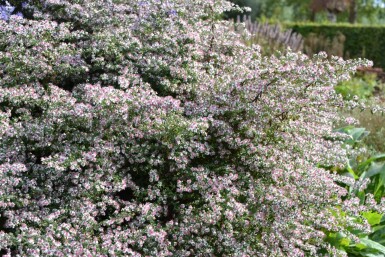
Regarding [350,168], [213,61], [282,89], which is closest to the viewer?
[282,89]

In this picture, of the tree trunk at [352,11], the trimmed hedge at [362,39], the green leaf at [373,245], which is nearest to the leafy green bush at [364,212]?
the green leaf at [373,245]

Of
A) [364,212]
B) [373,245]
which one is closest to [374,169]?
[364,212]

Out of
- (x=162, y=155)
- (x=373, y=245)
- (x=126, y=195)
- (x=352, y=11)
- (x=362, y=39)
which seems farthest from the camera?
(x=352, y=11)

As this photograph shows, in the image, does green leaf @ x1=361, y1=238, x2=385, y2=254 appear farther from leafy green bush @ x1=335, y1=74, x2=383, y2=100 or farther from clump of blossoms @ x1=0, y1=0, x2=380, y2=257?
leafy green bush @ x1=335, y1=74, x2=383, y2=100

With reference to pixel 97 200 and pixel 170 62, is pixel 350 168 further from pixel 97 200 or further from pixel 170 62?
pixel 97 200

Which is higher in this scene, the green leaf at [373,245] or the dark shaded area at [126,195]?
the dark shaded area at [126,195]

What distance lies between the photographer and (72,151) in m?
3.39

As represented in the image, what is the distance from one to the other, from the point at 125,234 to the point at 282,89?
54.6 inches

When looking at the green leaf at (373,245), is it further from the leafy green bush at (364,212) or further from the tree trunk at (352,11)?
the tree trunk at (352,11)

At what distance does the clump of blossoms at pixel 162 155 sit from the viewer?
331 cm

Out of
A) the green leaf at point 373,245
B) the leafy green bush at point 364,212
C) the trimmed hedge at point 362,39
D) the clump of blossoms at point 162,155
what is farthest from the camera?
the trimmed hedge at point 362,39

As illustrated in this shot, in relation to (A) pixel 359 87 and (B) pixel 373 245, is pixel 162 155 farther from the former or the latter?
(A) pixel 359 87

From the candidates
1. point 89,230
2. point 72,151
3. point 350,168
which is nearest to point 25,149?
point 72,151

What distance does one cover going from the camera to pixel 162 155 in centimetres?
361
